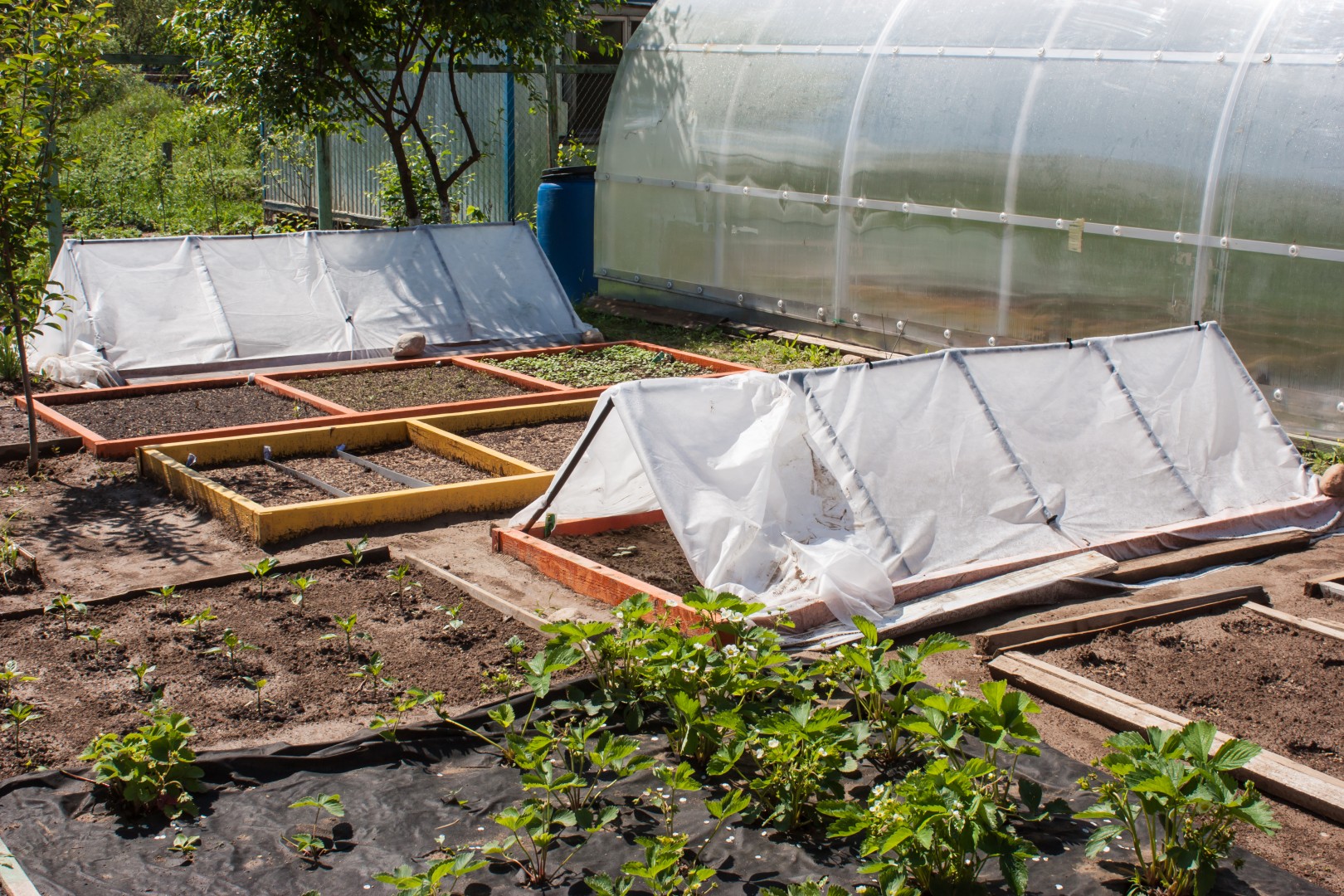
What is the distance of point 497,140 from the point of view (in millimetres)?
15961

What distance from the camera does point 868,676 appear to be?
13.5ft

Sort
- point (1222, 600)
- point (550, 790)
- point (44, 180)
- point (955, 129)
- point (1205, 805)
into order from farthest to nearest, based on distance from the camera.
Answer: point (955, 129), point (44, 180), point (1222, 600), point (550, 790), point (1205, 805)

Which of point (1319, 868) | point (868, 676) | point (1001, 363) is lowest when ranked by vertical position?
point (1319, 868)

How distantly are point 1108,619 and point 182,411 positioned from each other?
650 centimetres

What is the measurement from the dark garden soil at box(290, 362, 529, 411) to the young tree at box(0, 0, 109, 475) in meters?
2.64

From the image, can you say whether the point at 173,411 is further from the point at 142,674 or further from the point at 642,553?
the point at 142,674

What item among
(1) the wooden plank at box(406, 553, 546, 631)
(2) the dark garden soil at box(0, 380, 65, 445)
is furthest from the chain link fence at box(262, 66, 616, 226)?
(1) the wooden plank at box(406, 553, 546, 631)

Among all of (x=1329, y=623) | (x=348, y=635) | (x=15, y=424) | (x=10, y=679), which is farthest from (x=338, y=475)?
(x=1329, y=623)

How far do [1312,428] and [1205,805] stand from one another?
5.80 meters

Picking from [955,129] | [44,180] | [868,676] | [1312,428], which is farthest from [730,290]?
[868,676]

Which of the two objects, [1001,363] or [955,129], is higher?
[955,129]

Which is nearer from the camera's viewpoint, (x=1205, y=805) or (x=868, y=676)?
(x=1205, y=805)

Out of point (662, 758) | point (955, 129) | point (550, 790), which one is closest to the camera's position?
point (550, 790)

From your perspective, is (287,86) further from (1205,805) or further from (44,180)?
(1205,805)
